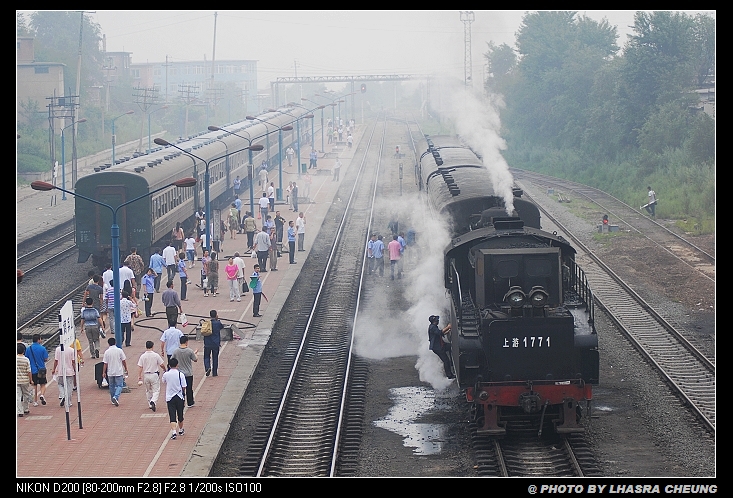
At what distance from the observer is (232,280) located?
26.0 m

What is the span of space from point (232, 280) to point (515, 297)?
42.3 ft

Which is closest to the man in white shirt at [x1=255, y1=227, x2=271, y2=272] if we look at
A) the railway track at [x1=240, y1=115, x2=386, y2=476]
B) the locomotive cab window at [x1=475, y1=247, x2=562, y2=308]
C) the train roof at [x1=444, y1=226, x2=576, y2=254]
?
the railway track at [x1=240, y1=115, x2=386, y2=476]

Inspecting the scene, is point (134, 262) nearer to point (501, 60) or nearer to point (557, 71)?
point (557, 71)

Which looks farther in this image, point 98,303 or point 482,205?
point 98,303

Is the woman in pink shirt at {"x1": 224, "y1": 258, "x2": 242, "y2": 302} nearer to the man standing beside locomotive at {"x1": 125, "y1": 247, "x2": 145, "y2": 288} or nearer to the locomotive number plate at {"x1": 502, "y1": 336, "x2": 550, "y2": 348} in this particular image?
the man standing beside locomotive at {"x1": 125, "y1": 247, "x2": 145, "y2": 288}

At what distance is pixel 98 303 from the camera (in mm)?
22500

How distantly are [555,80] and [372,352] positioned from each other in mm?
51237

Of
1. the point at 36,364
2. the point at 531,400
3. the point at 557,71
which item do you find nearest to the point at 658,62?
the point at 557,71

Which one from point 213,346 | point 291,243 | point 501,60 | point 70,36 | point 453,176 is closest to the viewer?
point 213,346

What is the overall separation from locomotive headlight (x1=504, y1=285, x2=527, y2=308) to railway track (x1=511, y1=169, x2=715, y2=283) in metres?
14.7

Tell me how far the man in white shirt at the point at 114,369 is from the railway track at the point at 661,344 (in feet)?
32.7

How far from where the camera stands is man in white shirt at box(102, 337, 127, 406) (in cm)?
1716

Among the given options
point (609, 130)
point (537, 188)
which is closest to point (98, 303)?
point (537, 188)
